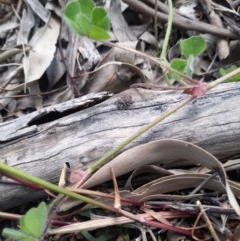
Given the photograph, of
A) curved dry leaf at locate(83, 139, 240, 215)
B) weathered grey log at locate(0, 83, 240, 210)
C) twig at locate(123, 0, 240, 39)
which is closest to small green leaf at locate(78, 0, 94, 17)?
weathered grey log at locate(0, 83, 240, 210)

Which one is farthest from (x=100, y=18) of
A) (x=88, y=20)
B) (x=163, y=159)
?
(x=163, y=159)

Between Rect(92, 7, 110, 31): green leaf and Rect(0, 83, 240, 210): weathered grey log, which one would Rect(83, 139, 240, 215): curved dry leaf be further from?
Rect(92, 7, 110, 31): green leaf

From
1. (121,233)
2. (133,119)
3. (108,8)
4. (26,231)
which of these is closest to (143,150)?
(133,119)

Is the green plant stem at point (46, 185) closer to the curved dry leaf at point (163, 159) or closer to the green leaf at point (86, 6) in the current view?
the curved dry leaf at point (163, 159)

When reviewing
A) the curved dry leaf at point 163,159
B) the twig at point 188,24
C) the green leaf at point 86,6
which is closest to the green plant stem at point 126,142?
the curved dry leaf at point 163,159

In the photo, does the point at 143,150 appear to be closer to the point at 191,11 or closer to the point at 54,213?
the point at 54,213
